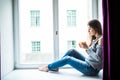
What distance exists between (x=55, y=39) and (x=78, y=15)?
0.50 meters

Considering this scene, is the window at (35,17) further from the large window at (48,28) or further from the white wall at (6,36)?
→ the white wall at (6,36)

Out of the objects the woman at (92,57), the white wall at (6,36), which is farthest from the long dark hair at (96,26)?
the white wall at (6,36)

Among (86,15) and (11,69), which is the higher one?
(86,15)

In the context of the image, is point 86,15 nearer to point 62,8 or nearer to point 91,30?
point 62,8

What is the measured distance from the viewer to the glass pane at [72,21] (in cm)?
305

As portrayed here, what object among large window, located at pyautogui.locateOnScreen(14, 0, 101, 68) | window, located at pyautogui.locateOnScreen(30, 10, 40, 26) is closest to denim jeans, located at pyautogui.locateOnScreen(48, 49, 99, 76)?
large window, located at pyautogui.locateOnScreen(14, 0, 101, 68)

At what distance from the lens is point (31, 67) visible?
9.80 feet

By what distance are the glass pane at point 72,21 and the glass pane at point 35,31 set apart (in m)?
0.16

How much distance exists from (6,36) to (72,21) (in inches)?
39.1

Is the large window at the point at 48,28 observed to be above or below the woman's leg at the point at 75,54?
above
